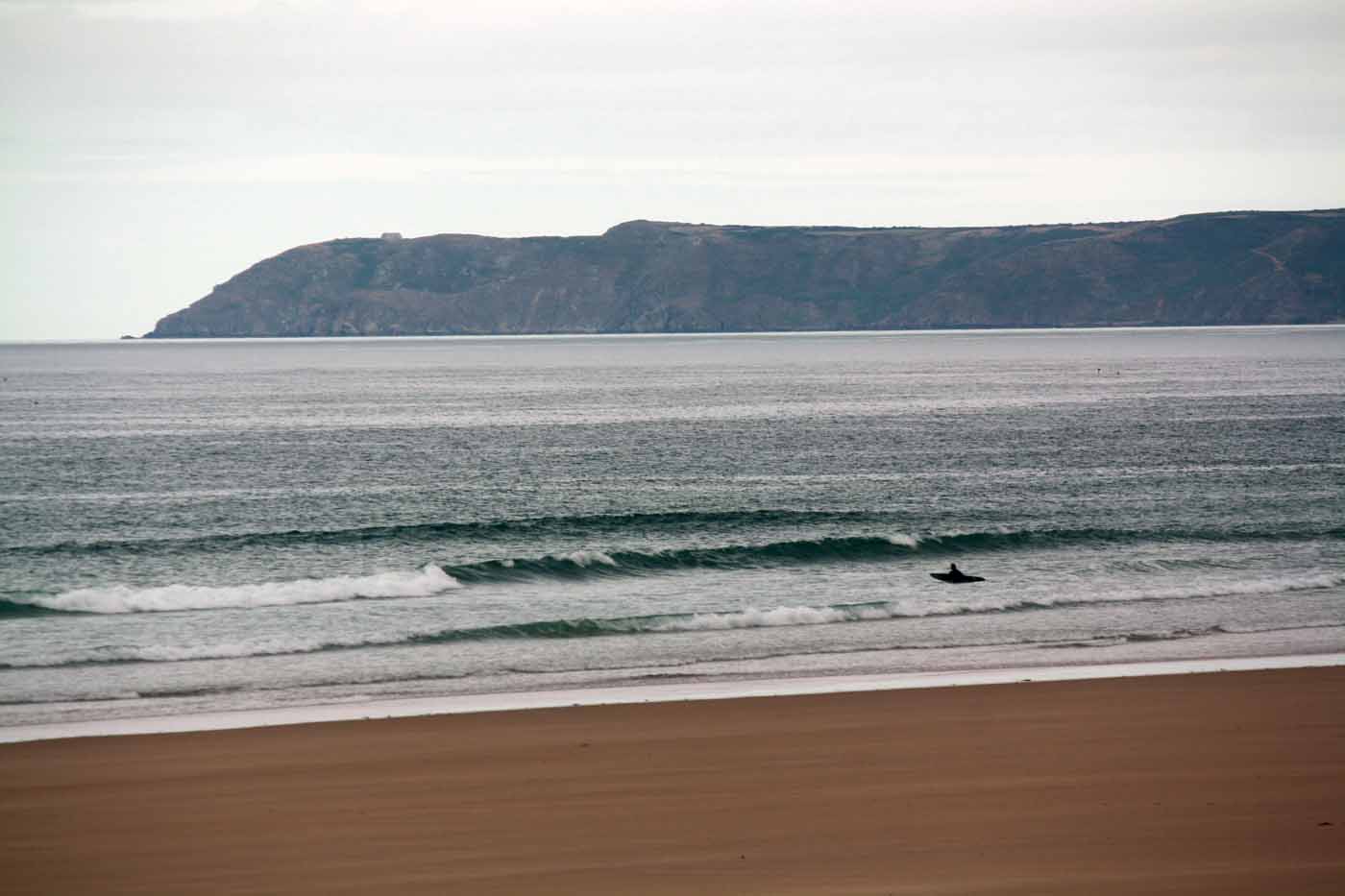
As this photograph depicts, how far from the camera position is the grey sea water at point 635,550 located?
21375 mm

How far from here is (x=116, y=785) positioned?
512 inches

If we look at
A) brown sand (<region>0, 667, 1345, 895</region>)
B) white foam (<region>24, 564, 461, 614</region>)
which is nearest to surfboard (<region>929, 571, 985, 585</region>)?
white foam (<region>24, 564, 461, 614</region>)

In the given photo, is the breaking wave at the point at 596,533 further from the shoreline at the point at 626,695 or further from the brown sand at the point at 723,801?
the brown sand at the point at 723,801

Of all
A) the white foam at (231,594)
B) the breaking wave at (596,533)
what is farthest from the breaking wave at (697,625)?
the breaking wave at (596,533)

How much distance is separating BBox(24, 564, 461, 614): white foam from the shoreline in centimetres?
981

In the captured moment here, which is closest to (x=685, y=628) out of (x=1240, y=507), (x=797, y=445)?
(x=1240, y=507)

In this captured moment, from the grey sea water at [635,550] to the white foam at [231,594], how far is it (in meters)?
0.09

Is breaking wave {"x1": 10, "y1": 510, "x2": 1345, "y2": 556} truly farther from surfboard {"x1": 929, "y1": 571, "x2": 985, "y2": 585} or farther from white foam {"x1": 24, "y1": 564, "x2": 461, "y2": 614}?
white foam {"x1": 24, "y1": 564, "x2": 461, "y2": 614}

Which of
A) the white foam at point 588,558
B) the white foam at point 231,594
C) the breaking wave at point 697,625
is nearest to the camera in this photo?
the breaking wave at point 697,625

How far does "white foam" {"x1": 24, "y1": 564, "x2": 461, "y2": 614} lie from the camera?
2684 centimetres

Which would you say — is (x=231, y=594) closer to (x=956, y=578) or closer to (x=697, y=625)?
(x=697, y=625)

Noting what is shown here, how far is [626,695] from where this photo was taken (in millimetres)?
17828

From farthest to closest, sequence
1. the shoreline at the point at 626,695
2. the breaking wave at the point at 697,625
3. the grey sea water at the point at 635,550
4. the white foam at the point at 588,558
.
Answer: the white foam at the point at 588,558
the breaking wave at the point at 697,625
the grey sea water at the point at 635,550
the shoreline at the point at 626,695

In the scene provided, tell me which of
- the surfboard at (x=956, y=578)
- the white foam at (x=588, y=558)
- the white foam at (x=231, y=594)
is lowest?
the surfboard at (x=956, y=578)
